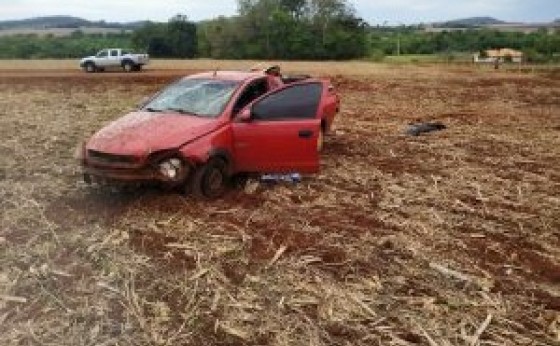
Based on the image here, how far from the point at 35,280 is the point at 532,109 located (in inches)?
700

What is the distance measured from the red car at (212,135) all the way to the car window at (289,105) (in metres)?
0.01

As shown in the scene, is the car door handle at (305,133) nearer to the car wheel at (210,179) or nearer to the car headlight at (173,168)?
the car wheel at (210,179)

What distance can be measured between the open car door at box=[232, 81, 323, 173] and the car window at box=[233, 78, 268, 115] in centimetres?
30

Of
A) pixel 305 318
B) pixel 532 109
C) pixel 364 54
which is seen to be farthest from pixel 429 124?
pixel 364 54

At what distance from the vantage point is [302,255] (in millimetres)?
8109

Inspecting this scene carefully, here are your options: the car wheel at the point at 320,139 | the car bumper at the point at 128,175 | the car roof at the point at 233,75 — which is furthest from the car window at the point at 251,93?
the car bumper at the point at 128,175

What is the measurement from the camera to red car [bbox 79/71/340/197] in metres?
9.74

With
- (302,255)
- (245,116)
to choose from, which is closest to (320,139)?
(245,116)

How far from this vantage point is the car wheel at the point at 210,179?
10.0 meters

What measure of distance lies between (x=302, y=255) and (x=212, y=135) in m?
2.76

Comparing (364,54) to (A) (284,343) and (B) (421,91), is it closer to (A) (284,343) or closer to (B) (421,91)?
(B) (421,91)

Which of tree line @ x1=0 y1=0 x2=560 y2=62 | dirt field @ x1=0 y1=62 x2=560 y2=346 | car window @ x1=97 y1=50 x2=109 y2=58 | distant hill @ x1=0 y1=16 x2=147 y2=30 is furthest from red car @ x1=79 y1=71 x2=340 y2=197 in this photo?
distant hill @ x1=0 y1=16 x2=147 y2=30

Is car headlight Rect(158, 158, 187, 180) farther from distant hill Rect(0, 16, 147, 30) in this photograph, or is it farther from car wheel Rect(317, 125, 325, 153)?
distant hill Rect(0, 16, 147, 30)

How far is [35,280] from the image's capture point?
24.3 feet
